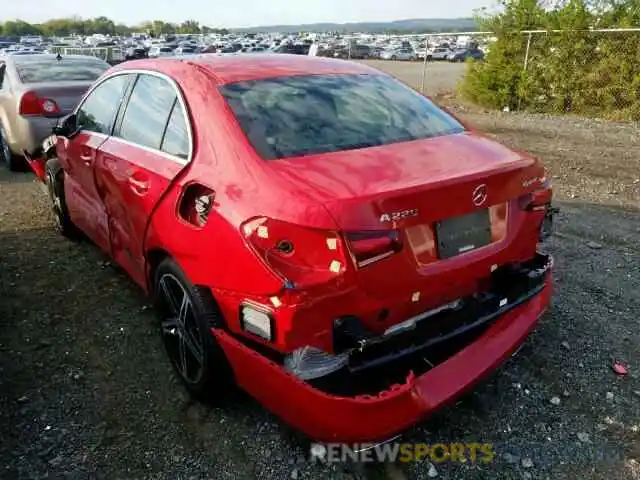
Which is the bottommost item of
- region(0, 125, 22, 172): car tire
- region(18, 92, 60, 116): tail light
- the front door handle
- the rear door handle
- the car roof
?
region(0, 125, 22, 172): car tire

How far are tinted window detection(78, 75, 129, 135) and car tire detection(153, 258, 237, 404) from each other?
4.46 feet

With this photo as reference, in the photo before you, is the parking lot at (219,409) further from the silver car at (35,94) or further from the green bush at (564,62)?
the green bush at (564,62)

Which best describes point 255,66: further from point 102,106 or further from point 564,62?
point 564,62

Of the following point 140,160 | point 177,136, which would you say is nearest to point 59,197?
point 140,160

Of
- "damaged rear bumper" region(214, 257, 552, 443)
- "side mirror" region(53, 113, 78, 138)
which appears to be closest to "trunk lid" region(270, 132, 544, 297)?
"damaged rear bumper" region(214, 257, 552, 443)

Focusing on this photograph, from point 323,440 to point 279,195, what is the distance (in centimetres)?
100

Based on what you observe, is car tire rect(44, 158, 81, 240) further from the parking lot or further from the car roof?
the car roof

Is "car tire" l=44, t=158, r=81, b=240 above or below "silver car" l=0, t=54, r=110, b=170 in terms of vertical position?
below

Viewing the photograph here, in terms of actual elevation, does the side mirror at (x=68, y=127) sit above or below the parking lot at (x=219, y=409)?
above

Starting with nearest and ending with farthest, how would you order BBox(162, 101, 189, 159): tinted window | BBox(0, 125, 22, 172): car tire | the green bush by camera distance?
BBox(162, 101, 189, 159): tinted window
BBox(0, 125, 22, 172): car tire
the green bush

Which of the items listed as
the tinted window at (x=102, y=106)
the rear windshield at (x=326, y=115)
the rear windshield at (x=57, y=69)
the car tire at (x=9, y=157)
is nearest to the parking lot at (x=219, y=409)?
the tinted window at (x=102, y=106)

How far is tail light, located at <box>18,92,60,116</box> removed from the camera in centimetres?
704

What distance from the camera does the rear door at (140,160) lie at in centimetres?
293

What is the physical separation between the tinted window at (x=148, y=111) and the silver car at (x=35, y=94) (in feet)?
12.1
